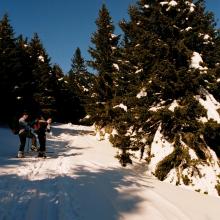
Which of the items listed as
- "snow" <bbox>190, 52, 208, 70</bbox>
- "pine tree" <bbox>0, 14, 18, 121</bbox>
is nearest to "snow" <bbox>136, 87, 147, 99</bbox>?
"snow" <bbox>190, 52, 208, 70</bbox>

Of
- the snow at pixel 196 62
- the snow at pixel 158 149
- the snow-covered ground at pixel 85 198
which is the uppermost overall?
the snow at pixel 196 62

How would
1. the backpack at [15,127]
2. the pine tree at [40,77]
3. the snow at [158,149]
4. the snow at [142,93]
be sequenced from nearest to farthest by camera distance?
the snow at [158,149] → the backpack at [15,127] → the snow at [142,93] → the pine tree at [40,77]

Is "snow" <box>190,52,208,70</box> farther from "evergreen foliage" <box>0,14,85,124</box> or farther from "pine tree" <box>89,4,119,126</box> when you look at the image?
"evergreen foliage" <box>0,14,85,124</box>

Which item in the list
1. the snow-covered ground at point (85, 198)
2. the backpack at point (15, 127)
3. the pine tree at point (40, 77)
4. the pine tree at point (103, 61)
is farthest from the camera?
the pine tree at point (40, 77)

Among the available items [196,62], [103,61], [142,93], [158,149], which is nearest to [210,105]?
[196,62]

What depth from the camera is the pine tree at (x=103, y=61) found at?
32406mm

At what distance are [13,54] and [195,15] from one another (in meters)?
23.4

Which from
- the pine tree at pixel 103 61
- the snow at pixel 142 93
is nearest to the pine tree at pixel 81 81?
the pine tree at pixel 103 61

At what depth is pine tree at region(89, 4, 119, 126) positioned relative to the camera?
32406mm

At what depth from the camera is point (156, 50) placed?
55.2 feet

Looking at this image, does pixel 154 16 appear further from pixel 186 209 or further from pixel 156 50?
pixel 186 209

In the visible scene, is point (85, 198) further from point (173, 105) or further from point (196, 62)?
point (196, 62)

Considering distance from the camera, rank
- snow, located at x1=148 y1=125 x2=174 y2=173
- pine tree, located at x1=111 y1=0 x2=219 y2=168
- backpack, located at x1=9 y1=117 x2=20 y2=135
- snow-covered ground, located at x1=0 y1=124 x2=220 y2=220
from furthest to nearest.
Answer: backpack, located at x1=9 y1=117 x2=20 y2=135 < snow, located at x1=148 y1=125 x2=174 y2=173 < pine tree, located at x1=111 y1=0 x2=219 y2=168 < snow-covered ground, located at x1=0 y1=124 x2=220 y2=220

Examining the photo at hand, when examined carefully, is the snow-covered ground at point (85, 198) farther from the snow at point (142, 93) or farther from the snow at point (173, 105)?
the snow at point (142, 93)
